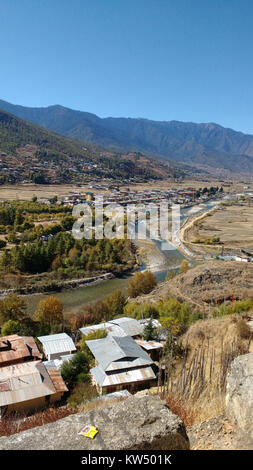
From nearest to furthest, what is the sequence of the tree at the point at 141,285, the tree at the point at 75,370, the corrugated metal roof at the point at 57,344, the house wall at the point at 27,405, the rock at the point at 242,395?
the rock at the point at 242,395
the house wall at the point at 27,405
the tree at the point at 75,370
the corrugated metal roof at the point at 57,344
the tree at the point at 141,285

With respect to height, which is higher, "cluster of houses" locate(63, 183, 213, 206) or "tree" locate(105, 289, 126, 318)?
"cluster of houses" locate(63, 183, 213, 206)

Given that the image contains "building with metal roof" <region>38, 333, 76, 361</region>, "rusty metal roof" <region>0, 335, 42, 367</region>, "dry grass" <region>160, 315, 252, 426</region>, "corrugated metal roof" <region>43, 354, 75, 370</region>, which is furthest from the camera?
"building with metal roof" <region>38, 333, 76, 361</region>

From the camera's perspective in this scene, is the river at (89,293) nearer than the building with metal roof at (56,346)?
No

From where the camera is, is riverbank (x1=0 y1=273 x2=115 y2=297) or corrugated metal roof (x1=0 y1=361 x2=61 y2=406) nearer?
corrugated metal roof (x1=0 y1=361 x2=61 y2=406)

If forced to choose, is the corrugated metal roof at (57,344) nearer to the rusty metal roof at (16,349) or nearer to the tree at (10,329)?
the rusty metal roof at (16,349)

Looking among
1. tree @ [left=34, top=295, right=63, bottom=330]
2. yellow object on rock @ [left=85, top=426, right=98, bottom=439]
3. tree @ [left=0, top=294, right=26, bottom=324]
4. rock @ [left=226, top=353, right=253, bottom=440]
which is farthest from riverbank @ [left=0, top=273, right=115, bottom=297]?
yellow object on rock @ [left=85, top=426, right=98, bottom=439]

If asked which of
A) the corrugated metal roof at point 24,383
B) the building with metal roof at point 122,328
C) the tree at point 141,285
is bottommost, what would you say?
the tree at point 141,285

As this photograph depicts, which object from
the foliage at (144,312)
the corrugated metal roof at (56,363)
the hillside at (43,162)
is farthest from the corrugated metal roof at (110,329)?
the hillside at (43,162)

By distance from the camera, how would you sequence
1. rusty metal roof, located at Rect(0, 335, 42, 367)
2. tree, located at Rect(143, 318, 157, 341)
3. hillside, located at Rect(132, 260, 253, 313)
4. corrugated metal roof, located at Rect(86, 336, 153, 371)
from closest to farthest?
corrugated metal roof, located at Rect(86, 336, 153, 371)
rusty metal roof, located at Rect(0, 335, 42, 367)
tree, located at Rect(143, 318, 157, 341)
hillside, located at Rect(132, 260, 253, 313)

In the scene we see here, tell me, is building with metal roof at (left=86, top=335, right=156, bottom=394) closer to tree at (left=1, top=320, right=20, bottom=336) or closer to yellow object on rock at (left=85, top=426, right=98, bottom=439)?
tree at (left=1, top=320, right=20, bottom=336)
